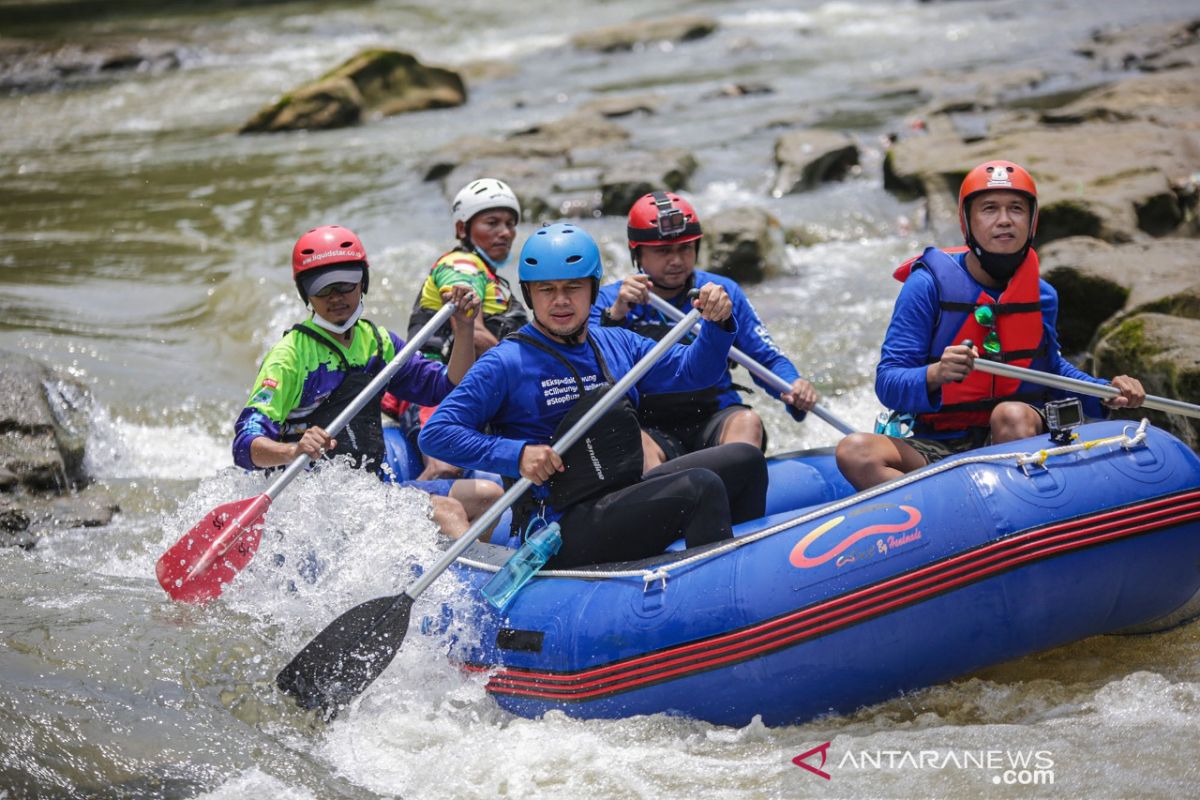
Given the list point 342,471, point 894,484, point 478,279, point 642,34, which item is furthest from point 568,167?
point 642,34

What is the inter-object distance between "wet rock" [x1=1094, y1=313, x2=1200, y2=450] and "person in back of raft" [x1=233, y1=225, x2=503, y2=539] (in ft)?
10.6

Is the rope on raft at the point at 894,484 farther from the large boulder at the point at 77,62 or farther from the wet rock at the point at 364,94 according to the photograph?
the large boulder at the point at 77,62

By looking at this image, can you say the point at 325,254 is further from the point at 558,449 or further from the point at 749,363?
the point at 749,363

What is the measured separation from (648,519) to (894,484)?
0.90 meters

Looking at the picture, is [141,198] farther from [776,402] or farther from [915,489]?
[915,489]

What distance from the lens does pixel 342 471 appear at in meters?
5.66

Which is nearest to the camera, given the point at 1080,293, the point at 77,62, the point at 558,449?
the point at 558,449

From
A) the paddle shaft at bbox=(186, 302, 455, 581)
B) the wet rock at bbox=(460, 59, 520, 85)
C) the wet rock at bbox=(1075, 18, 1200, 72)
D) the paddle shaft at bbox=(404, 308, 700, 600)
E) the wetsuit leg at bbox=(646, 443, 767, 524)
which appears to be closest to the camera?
the paddle shaft at bbox=(404, 308, 700, 600)

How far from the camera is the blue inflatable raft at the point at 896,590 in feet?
14.2

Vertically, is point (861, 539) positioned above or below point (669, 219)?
below

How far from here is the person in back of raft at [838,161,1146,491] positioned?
200 inches

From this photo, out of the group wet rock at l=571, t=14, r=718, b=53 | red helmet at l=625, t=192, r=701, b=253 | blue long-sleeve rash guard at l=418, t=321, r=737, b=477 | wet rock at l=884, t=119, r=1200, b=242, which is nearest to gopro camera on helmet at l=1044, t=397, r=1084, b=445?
blue long-sleeve rash guard at l=418, t=321, r=737, b=477

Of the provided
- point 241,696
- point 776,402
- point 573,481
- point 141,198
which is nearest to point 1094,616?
point 573,481

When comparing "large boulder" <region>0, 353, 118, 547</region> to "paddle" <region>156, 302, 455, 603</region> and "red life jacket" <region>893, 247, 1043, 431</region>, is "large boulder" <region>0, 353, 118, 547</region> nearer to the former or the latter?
"paddle" <region>156, 302, 455, 603</region>
